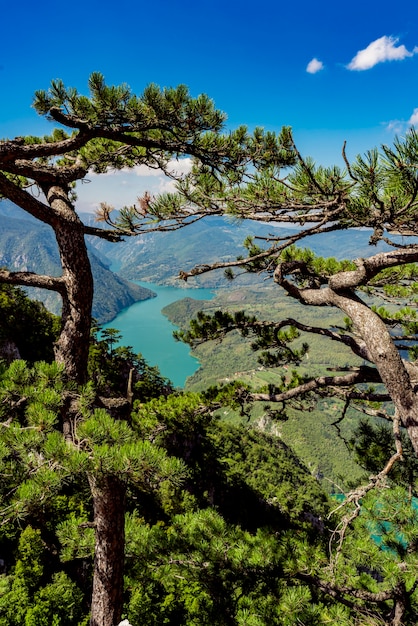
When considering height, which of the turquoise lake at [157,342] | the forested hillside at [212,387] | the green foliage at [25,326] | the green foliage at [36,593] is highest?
the forested hillside at [212,387]

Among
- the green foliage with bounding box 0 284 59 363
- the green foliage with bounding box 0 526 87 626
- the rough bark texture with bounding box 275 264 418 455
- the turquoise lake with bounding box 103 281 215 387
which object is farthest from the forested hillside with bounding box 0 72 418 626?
the turquoise lake with bounding box 103 281 215 387

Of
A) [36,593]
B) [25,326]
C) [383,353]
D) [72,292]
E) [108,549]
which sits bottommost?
[36,593]

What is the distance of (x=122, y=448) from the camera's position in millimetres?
1786

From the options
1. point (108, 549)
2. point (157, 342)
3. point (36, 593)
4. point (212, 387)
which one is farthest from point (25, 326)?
point (157, 342)

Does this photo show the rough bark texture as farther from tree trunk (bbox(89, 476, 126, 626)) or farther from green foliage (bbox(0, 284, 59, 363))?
green foliage (bbox(0, 284, 59, 363))

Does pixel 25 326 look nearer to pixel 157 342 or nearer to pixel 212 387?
pixel 212 387

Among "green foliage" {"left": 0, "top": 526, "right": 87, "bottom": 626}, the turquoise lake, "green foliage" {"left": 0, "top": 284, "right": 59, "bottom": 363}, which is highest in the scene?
"green foliage" {"left": 0, "top": 284, "right": 59, "bottom": 363}

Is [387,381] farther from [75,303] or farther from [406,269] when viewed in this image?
[75,303]

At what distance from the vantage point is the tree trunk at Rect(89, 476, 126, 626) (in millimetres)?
2576

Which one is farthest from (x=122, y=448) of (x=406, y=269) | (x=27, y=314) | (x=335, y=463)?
(x=335, y=463)

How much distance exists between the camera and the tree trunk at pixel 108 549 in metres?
2.58

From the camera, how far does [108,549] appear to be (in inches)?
107

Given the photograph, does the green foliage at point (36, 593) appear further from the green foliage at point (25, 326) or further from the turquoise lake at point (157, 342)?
the turquoise lake at point (157, 342)

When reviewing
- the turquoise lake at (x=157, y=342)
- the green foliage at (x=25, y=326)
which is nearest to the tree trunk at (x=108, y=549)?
the green foliage at (x=25, y=326)
